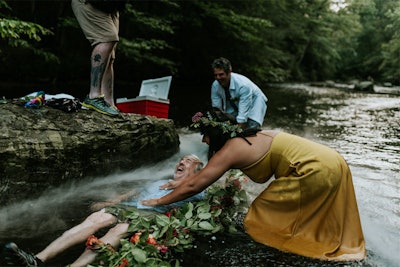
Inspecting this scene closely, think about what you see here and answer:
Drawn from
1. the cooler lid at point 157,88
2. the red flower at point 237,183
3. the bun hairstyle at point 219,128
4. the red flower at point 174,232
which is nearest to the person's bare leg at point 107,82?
the cooler lid at point 157,88

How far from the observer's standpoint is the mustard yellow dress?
354cm

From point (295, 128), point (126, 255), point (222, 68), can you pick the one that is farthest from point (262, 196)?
point (295, 128)

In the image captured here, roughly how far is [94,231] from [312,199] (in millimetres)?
2009

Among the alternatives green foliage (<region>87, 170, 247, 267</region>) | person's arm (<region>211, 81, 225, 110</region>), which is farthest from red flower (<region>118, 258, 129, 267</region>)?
person's arm (<region>211, 81, 225, 110</region>)

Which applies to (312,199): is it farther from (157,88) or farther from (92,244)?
(157,88)

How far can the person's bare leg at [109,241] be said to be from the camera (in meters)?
3.11

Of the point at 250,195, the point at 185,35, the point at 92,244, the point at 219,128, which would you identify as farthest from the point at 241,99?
the point at 185,35

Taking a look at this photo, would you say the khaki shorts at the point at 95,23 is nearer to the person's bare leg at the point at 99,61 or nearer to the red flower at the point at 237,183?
the person's bare leg at the point at 99,61

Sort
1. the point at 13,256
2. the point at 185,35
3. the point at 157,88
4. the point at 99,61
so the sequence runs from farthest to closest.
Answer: the point at 185,35, the point at 157,88, the point at 99,61, the point at 13,256

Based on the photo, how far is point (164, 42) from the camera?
13.2 m

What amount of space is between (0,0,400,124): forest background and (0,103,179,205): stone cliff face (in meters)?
1.52

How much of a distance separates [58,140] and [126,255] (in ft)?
7.54

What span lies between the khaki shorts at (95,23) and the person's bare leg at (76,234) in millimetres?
2722

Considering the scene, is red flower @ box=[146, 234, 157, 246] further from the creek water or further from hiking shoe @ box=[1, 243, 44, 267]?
hiking shoe @ box=[1, 243, 44, 267]
